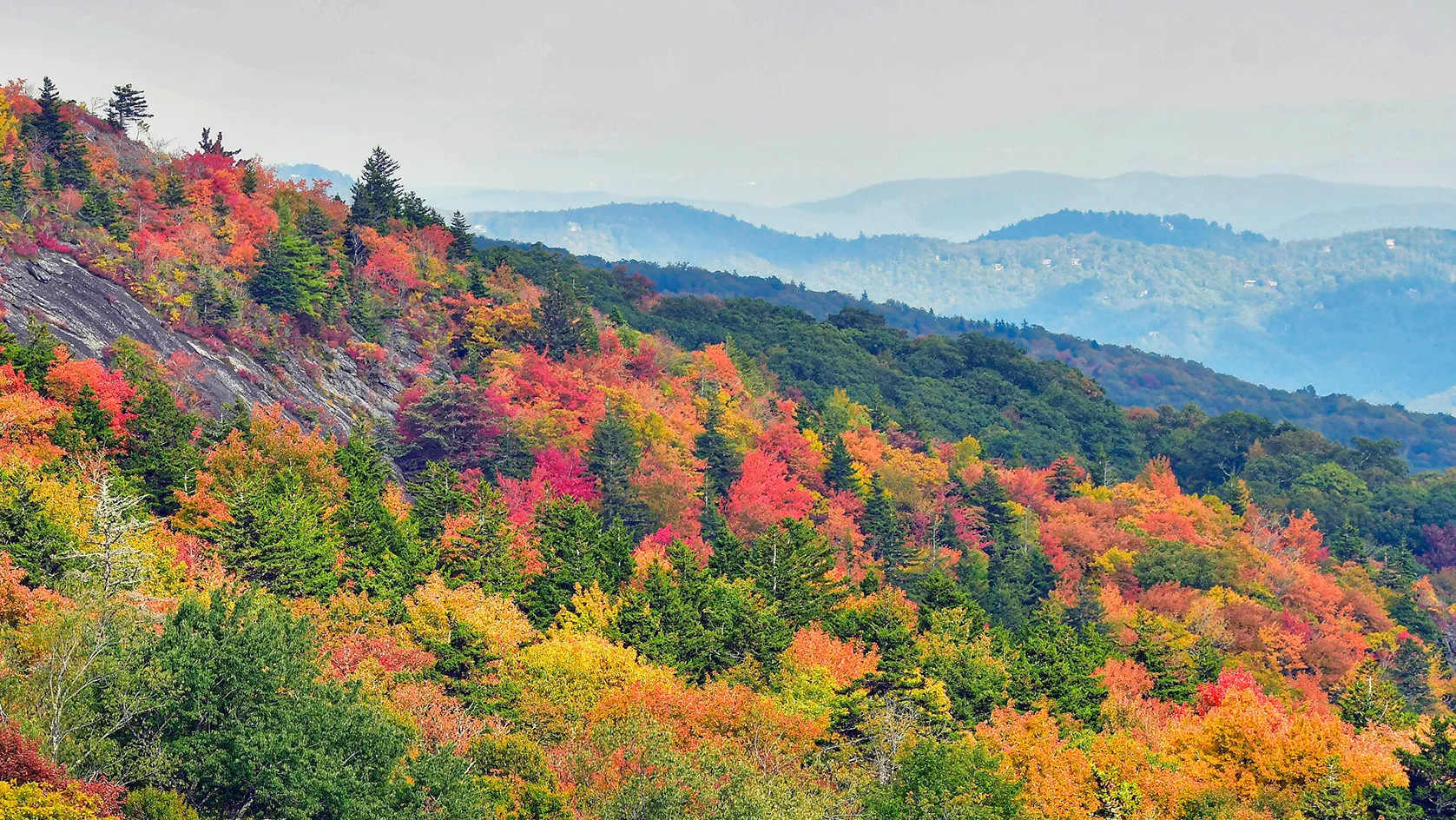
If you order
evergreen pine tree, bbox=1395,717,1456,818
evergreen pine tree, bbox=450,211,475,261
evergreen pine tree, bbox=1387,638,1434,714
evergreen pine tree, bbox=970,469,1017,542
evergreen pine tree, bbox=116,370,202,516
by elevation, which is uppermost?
evergreen pine tree, bbox=450,211,475,261

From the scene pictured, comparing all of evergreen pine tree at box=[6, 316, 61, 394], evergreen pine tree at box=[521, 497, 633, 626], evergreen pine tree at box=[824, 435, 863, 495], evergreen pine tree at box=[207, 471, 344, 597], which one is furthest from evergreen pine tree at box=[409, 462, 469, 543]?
evergreen pine tree at box=[824, 435, 863, 495]

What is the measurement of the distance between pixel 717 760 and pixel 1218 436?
11900cm

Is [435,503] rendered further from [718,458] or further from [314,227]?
[314,227]

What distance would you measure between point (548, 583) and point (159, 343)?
1088 inches

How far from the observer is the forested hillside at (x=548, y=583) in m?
31.5

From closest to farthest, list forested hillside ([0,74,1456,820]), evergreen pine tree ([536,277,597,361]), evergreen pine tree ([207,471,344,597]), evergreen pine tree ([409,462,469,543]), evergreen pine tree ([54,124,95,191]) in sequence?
forested hillside ([0,74,1456,820]), evergreen pine tree ([207,471,344,597]), evergreen pine tree ([409,462,469,543]), evergreen pine tree ([54,124,95,191]), evergreen pine tree ([536,277,597,361])

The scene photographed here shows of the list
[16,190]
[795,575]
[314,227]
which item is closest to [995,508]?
[795,575]

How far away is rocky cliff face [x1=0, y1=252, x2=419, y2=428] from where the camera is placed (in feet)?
201

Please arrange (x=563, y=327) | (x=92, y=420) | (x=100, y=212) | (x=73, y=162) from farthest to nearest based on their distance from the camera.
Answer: (x=563, y=327) → (x=73, y=162) → (x=100, y=212) → (x=92, y=420)

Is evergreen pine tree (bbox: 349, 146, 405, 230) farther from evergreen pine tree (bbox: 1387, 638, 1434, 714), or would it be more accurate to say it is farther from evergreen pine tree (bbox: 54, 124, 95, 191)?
evergreen pine tree (bbox: 1387, 638, 1434, 714)

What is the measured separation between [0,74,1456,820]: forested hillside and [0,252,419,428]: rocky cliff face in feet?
2.34

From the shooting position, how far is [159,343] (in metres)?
65.8

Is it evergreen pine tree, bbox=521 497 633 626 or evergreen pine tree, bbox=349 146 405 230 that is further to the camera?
evergreen pine tree, bbox=349 146 405 230

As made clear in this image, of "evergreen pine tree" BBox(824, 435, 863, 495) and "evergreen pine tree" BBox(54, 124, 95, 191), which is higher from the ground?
"evergreen pine tree" BBox(54, 124, 95, 191)
